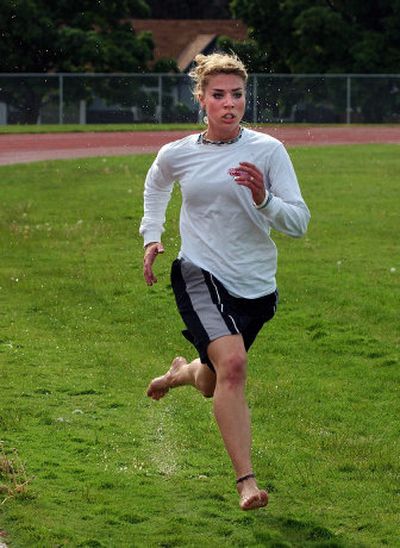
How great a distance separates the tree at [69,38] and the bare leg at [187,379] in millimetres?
39306

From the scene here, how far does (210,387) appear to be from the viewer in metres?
7.11

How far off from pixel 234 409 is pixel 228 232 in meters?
0.74

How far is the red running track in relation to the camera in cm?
3238

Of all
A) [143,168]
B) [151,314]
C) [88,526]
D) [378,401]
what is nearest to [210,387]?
[88,526]

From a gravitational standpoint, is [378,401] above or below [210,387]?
below

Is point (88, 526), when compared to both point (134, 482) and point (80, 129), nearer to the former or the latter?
point (134, 482)

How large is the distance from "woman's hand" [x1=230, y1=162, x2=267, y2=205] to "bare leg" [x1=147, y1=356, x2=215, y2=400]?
3.82 feet

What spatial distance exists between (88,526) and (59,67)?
42181 mm

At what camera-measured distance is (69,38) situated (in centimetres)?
4753

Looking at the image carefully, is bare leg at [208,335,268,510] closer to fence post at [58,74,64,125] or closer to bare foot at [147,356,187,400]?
bare foot at [147,356,187,400]

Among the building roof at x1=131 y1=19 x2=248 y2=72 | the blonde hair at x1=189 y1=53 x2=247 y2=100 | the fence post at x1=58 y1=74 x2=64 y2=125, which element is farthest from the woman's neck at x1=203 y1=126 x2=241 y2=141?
the building roof at x1=131 y1=19 x2=248 y2=72

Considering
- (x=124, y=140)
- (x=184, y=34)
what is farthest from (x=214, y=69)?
(x=184, y=34)

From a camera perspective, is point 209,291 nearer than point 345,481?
Yes

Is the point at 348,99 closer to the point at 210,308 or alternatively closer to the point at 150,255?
the point at 150,255
